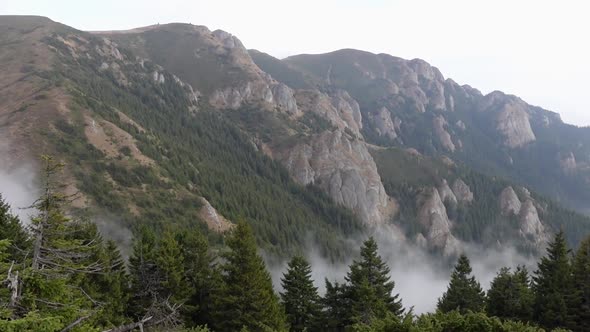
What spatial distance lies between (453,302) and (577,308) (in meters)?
11.6

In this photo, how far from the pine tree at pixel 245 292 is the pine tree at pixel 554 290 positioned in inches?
1072

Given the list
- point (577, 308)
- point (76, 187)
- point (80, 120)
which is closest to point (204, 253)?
point (577, 308)

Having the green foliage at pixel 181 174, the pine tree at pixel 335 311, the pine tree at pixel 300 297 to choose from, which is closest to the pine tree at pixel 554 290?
the pine tree at pixel 335 311

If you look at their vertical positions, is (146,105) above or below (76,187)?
above

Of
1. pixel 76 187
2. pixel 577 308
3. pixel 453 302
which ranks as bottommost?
pixel 76 187

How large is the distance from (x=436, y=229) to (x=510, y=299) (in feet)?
510

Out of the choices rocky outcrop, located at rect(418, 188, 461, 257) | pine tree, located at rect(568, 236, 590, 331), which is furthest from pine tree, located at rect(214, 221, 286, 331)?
rocky outcrop, located at rect(418, 188, 461, 257)

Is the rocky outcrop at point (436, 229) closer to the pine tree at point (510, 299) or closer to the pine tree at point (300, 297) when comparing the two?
the pine tree at point (510, 299)

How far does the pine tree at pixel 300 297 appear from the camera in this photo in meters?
41.6

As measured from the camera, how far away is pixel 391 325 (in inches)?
757

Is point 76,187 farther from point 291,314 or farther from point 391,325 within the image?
point 391,325

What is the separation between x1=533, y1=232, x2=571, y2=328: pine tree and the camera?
39.5 metres

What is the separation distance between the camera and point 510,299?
42.5 meters

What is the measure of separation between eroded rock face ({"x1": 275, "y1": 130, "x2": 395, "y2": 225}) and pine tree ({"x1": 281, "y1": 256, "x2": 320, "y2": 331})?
14247 centimetres
